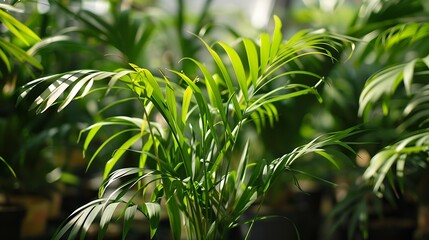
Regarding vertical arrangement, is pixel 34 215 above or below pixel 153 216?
below

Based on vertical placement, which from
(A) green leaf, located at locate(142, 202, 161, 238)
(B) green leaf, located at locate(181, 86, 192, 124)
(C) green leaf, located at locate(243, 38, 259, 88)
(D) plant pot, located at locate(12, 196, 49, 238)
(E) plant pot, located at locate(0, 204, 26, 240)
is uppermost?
(C) green leaf, located at locate(243, 38, 259, 88)

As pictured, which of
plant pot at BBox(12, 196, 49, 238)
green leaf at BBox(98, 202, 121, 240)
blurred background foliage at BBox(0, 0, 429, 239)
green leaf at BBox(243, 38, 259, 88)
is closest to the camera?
green leaf at BBox(98, 202, 121, 240)

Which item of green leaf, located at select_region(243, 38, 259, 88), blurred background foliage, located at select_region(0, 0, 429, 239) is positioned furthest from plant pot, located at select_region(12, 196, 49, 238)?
green leaf, located at select_region(243, 38, 259, 88)

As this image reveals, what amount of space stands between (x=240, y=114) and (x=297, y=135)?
736 millimetres

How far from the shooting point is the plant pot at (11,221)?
4.39ft

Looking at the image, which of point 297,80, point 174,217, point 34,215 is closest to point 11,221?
point 34,215

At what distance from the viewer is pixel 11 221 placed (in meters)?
1.35

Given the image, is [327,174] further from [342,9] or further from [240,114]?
[240,114]

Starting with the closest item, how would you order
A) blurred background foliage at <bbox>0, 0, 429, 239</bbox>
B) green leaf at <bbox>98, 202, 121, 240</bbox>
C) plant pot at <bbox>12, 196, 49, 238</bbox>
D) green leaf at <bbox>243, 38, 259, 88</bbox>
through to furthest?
1. green leaf at <bbox>98, 202, 121, 240</bbox>
2. green leaf at <bbox>243, 38, 259, 88</bbox>
3. blurred background foliage at <bbox>0, 0, 429, 239</bbox>
4. plant pot at <bbox>12, 196, 49, 238</bbox>

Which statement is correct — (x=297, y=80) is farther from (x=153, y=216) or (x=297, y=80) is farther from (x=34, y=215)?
(x=34, y=215)

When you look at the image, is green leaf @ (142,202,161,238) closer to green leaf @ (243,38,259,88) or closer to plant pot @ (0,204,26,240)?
green leaf @ (243,38,259,88)

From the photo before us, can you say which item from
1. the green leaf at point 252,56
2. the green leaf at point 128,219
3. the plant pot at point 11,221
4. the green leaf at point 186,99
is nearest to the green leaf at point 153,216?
the green leaf at point 128,219

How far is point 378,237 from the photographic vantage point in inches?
72.7

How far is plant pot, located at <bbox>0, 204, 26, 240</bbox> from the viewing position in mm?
1337
